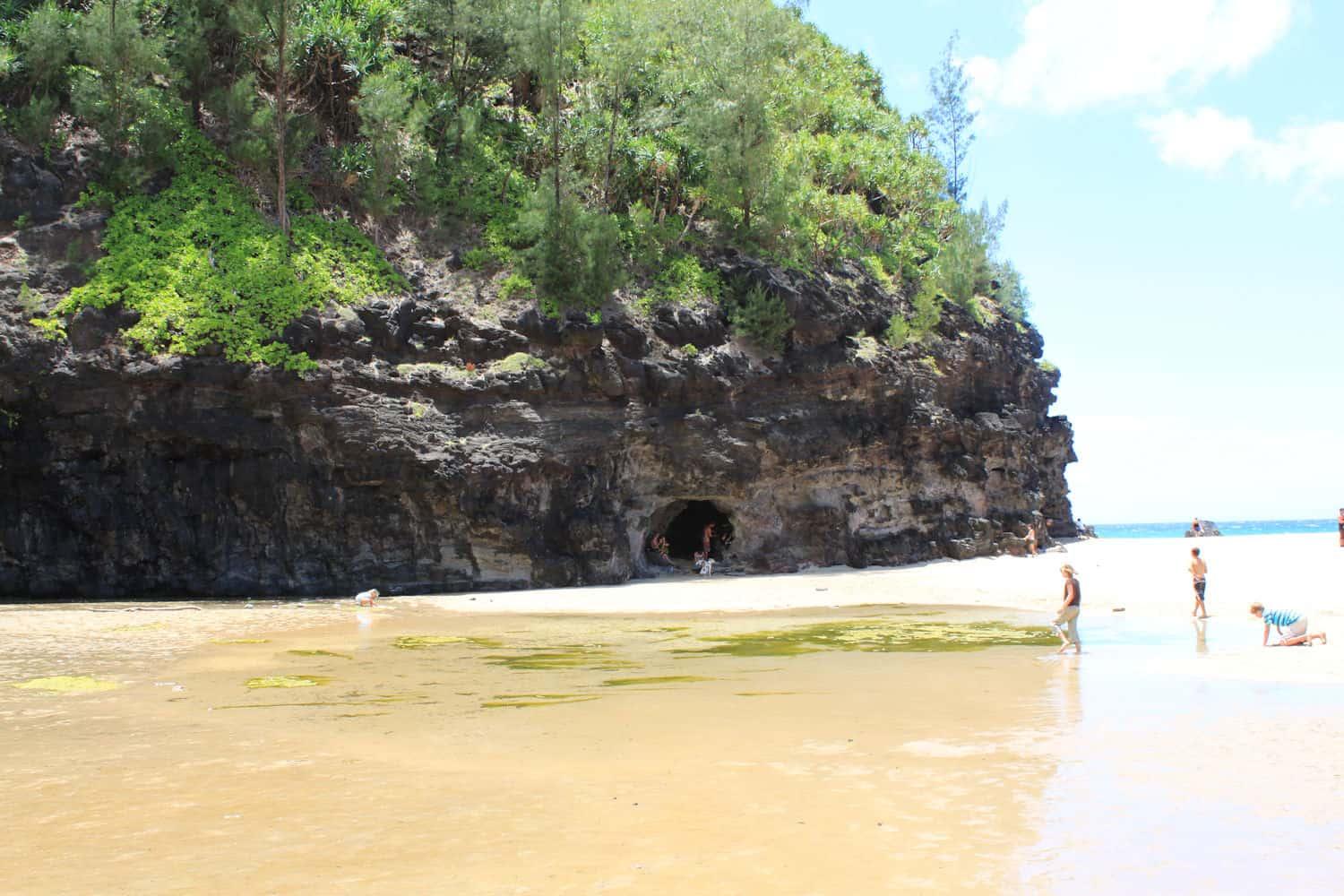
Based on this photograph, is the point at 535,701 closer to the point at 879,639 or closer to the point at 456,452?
the point at 879,639

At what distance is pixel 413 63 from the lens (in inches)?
1287

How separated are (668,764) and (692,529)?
27605 millimetres

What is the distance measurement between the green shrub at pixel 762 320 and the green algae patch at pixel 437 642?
1613 centimetres

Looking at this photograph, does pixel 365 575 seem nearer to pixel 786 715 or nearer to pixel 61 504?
pixel 61 504

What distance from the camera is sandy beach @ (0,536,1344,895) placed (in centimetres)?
477

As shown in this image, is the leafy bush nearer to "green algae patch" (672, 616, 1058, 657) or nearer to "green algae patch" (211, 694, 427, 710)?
"green algae patch" (672, 616, 1058, 657)

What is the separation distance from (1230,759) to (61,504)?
25.0 meters

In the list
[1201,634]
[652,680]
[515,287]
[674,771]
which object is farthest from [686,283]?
[674,771]

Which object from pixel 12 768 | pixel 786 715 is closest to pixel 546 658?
pixel 786 715

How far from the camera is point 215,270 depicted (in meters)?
23.9

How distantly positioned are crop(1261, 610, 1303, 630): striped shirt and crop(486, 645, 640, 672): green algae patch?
8.97 meters

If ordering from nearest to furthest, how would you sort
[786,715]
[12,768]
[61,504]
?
[12,768], [786,715], [61,504]

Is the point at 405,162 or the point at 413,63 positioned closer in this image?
the point at 405,162

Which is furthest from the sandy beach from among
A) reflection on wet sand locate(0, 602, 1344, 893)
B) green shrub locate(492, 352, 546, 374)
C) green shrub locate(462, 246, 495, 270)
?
green shrub locate(462, 246, 495, 270)
